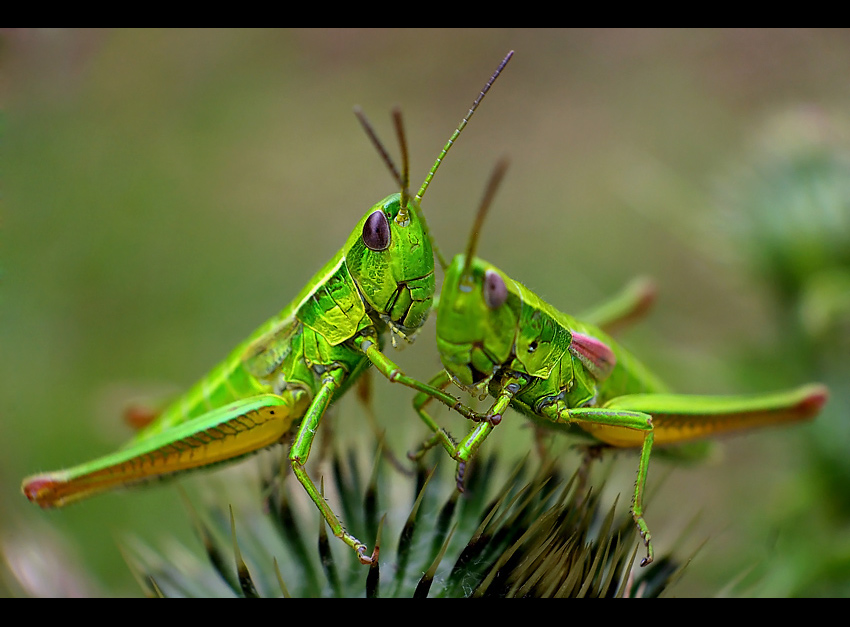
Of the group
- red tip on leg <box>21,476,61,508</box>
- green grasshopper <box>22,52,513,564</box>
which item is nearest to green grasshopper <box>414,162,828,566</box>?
green grasshopper <box>22,52,513,564</box>

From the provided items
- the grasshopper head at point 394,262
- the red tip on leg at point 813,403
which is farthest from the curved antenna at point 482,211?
the red tip on leg at point 813,403

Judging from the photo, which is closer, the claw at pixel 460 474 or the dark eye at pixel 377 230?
the claw at pixel 460 474

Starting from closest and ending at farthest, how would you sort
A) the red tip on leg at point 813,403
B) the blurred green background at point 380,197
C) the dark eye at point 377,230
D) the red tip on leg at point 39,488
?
1. the dark eye at point 377,230
2. the red tip on leg at point 39,488
3. the red tip on leg at point 813,403
4. the blurred green background at point 380,197

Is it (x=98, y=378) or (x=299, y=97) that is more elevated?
(x=299, y=97)

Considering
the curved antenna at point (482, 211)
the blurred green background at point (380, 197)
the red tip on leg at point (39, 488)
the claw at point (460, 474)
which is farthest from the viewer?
the blurred green background at point (380, 197)

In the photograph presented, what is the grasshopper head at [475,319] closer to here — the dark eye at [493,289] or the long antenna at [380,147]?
the dark eye at [493,289]
